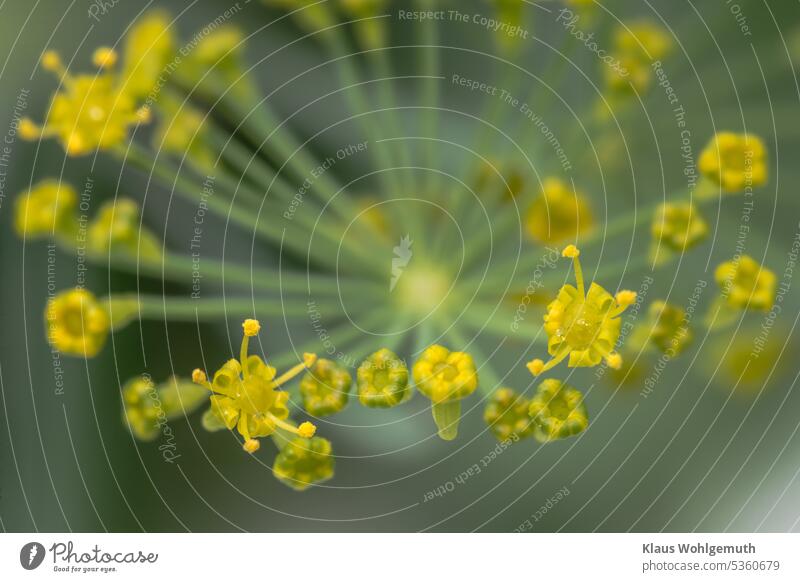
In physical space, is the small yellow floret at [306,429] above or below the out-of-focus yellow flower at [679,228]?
below

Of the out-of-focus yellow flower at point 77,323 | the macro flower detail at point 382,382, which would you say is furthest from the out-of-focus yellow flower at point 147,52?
the macro flower detail at point 382,382

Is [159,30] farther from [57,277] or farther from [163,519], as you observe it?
[163,519]

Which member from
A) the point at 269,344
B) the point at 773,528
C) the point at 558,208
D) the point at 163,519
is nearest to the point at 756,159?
the point at 558,208

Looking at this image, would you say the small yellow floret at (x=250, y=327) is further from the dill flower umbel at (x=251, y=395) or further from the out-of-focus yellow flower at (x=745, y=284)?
the out-of-focus yellow flower at (x=745, y=284)

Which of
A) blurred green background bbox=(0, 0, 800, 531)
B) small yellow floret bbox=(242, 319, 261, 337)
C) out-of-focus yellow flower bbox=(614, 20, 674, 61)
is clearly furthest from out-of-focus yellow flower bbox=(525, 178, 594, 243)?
small yellow floret bbox=(242, 319, 261, 337)

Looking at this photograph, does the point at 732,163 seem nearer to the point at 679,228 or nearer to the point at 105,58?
the point at 679,228

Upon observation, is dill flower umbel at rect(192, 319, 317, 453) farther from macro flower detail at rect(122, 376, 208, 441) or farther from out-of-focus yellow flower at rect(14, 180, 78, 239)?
out-of-focus yellow flower at rect(14, 180, 78, 239)
